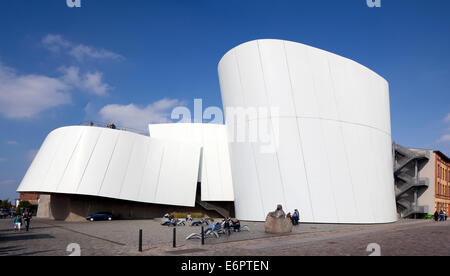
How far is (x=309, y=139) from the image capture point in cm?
2584

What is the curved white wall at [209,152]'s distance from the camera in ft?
126

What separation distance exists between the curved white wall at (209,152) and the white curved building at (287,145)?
24.7 ft

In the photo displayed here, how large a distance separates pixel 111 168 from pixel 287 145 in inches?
675

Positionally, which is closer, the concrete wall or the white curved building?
the white curved building

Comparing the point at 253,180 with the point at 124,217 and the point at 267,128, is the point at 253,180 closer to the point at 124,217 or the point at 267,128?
the point at 267,128

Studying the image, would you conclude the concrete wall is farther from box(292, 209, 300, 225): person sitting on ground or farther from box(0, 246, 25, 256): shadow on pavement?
box(0, 246, 25, 256): shadow on pavement

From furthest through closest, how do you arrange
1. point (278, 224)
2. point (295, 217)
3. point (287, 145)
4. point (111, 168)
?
Answer: point (111, 168), point (287, 145), point (295, 217), point (278, 224)

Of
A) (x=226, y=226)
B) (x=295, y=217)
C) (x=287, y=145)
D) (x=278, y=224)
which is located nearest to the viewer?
(x=278, y=224)

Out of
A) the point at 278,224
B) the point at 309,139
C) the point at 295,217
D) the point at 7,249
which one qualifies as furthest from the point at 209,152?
the point at 7,249

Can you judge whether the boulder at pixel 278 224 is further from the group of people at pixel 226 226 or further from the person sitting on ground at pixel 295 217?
the person sitting on ground at pixel 295 217

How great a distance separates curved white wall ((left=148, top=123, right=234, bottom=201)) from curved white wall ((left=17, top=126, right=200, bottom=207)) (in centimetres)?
194

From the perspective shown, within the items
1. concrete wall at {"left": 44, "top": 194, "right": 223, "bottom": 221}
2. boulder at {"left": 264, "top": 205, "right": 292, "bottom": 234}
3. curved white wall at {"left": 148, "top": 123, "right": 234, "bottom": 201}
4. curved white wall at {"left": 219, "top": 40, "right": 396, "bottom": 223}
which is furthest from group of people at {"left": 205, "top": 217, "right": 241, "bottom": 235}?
concrete wall at {"left": 44, "top": 194, "right": 223, "bottom": 221}

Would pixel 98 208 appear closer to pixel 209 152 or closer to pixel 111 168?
pixel 111 168

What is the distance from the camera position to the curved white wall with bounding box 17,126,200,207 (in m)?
30.6
